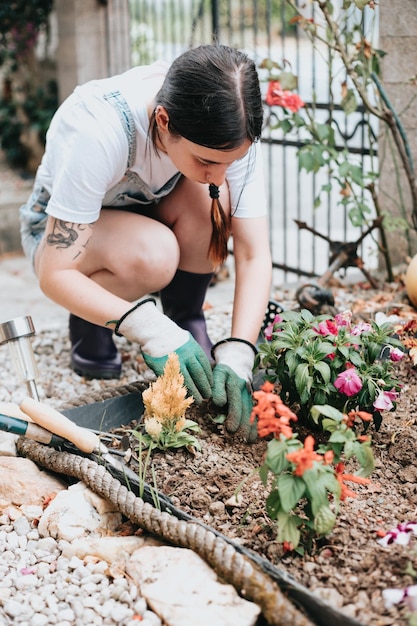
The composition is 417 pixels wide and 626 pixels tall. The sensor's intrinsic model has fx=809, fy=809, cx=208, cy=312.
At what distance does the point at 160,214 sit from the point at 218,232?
237 mm

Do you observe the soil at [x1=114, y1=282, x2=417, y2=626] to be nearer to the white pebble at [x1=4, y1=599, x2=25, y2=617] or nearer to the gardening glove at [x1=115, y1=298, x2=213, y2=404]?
the gardening glove at [x1=115, y1=298, x2=213, y2=404]

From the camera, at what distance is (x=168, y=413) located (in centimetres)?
179

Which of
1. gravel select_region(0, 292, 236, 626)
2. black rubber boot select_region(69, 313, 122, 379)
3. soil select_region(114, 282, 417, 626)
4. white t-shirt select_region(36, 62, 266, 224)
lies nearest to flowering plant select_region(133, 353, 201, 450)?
soil select_region(114, 282, 417, 626)

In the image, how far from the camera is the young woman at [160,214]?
184cm

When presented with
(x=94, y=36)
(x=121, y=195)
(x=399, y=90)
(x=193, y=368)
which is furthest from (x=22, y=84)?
(x=193, y=368)

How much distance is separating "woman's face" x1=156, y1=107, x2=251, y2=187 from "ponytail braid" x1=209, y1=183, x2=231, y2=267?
0.22 m

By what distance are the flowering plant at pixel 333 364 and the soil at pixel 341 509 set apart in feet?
0.38

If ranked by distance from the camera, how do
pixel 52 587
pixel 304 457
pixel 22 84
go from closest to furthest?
1. pixel 304 457
2. pixel 52 587
3. pixel 22 84

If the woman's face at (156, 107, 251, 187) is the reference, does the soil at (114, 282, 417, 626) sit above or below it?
below

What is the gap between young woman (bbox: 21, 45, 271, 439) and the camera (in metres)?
1.84

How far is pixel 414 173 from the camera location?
10.0 ft

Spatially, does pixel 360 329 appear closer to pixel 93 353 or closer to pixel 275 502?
pixel 275 502

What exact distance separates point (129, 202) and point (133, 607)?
1.28 metres

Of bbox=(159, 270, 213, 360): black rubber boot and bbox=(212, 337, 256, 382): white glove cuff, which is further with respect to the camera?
bbox=(159, 270, 213, 360): black rubber boot
